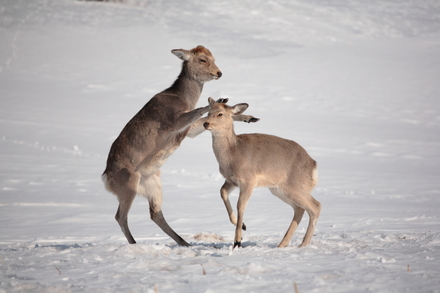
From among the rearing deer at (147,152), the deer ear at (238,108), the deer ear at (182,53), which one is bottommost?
the rearing deer at (147,152)

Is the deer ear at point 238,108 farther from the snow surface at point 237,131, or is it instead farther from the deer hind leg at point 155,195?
the snow surface at point 237,131

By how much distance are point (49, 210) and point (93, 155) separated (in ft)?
16.1

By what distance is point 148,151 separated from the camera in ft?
24.4

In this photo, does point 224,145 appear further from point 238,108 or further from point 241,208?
point 241,208

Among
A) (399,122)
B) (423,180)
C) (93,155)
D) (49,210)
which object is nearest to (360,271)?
A: (49,210)

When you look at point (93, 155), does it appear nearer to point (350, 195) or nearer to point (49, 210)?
point (49, 210)

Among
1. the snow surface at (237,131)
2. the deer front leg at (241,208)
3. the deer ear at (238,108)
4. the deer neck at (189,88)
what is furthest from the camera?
the deer neck at (189,88)

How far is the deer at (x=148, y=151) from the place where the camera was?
24.0 feet

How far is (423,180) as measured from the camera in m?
12.7

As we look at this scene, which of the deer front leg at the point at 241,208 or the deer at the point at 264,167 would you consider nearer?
the deer front leg at the point at 241,208

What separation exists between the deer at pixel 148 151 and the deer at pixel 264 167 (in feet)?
1.85

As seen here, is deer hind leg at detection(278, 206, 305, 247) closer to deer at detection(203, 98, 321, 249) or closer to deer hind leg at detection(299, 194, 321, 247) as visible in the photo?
deer at detection(203, 98, 321, 249)

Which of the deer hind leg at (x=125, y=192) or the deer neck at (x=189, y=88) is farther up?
the deer neck at (x=189, y=88)

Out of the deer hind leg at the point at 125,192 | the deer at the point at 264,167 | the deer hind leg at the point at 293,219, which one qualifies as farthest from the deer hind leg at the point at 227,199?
the deer hind leg at the point at 125,192
